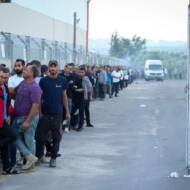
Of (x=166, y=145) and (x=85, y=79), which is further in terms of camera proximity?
(x=85, y=79)

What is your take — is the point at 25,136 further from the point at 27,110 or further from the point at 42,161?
the point at 42,161

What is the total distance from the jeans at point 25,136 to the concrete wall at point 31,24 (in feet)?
40.7

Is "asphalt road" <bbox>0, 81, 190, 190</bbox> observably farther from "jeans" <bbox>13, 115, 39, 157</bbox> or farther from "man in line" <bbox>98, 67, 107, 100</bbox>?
"man in line" <bbox>98, 67, 107, 100</bbox>

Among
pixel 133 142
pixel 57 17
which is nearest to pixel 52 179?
pixel 133 142

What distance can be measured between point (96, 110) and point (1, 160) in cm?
1556

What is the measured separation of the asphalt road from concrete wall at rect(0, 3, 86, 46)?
599 cm

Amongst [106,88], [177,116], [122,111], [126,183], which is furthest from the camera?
[106,88]

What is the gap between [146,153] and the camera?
13.9 m

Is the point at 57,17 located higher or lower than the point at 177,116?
higher

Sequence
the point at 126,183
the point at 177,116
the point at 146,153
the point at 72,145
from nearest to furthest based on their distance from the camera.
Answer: the point at 126,183 → the point at 146,153 → the point at 72,145 → the point at 177,116

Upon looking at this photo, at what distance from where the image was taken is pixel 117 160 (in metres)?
13.0

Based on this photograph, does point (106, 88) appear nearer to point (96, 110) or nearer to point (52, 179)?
point (96, 110)

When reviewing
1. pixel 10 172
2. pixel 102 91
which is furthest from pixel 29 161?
pixel 102 91

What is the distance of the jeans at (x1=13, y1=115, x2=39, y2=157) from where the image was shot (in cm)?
1131
